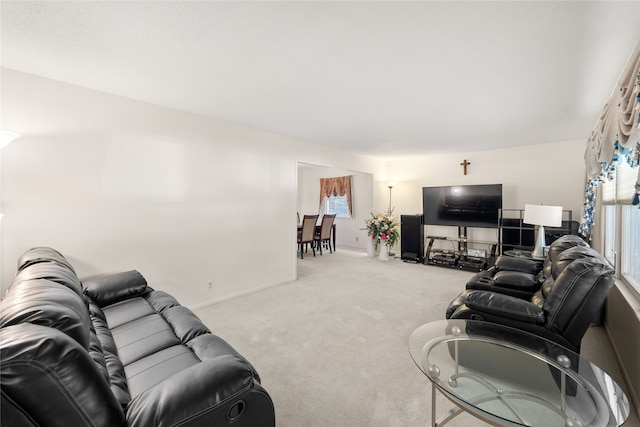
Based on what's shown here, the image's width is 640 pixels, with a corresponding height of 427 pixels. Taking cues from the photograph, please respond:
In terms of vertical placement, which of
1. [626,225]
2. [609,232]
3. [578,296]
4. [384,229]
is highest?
[626,225]

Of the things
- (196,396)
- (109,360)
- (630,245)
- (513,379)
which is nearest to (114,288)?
(109,360)

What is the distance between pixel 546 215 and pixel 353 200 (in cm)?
480

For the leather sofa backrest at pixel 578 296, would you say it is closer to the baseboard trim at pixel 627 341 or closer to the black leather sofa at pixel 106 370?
the baseboard trim at pixel 627 341

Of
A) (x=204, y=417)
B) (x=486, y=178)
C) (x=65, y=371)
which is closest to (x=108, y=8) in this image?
(x=65, y=371)

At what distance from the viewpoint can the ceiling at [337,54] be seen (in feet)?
5.15

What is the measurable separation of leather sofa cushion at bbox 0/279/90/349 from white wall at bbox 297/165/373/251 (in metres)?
6.27

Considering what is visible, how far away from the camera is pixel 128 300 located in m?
2.43

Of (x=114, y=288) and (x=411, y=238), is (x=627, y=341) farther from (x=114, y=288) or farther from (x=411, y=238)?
(x=411, y=238)

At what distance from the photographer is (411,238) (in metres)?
6.21

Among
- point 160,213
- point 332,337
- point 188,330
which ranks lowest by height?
point 332,337

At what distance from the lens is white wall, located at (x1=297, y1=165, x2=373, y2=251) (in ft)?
25.1

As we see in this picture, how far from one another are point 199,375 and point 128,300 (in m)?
1.74

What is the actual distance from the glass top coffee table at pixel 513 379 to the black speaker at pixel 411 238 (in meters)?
4.14

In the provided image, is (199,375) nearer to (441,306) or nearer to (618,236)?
(441,306)
